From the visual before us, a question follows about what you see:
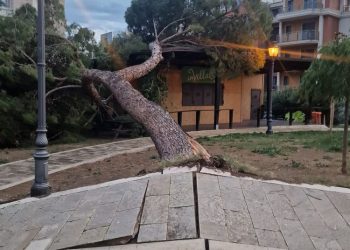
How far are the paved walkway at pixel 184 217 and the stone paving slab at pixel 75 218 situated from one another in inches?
0.5

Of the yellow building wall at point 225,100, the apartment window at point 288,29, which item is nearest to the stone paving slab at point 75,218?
the yellow building wall at point 225,100

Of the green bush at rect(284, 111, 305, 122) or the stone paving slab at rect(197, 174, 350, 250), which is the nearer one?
the stone paving slab at rect(197, 174, 350, 250)

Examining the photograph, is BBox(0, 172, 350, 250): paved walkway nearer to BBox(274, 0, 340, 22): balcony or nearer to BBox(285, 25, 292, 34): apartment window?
BBox(274, 0, 340, 22): balcony

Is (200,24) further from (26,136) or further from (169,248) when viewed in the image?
(169,248)

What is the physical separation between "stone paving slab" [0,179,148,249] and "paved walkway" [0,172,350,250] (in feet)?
0.04

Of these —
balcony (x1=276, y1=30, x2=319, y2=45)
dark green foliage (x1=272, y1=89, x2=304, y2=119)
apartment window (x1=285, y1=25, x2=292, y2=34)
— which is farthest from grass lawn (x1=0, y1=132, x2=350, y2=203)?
apartment window (x1=285, y1=25, x2=292, y2=34)

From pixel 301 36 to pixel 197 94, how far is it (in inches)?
1037

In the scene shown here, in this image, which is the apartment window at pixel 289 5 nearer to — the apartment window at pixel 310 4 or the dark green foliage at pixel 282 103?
the apartment window at pixel 310 4

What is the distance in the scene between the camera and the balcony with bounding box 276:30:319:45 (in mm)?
43075

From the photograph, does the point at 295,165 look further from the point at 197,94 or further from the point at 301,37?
the point at 301,37

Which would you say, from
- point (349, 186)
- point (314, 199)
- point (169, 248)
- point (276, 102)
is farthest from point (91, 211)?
point (276, 102)

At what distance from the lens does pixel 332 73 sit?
8203mm

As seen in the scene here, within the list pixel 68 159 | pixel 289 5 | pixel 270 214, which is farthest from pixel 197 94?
pixel 289 5

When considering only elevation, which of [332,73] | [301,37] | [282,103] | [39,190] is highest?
[301,37]
